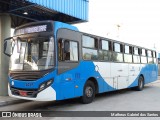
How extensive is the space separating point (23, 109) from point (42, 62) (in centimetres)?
213

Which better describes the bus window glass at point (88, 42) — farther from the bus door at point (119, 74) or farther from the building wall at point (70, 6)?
the building wall at point (70, 6)

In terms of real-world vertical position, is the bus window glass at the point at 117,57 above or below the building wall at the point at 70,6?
below

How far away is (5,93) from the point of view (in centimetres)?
1235

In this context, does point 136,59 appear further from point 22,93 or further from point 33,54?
point 22,93

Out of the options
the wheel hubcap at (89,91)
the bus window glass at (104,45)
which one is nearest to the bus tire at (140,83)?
the bus window glass at (104,45)

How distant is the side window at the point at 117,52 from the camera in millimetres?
12636

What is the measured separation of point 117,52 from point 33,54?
545 centimetres

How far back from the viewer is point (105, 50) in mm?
11820

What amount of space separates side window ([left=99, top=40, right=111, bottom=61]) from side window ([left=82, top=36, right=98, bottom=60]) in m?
0.45

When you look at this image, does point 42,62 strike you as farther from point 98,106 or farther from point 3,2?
point 3,2

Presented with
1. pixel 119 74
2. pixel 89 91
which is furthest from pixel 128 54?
pixel 89 91

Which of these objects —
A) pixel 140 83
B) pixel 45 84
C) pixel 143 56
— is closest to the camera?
pixel 45 84

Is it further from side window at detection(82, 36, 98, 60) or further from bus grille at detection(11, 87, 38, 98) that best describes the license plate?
side window at detection(82, 36, 98, 60)

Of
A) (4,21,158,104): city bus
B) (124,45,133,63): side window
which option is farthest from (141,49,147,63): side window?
(4,21,158,104): city bus
